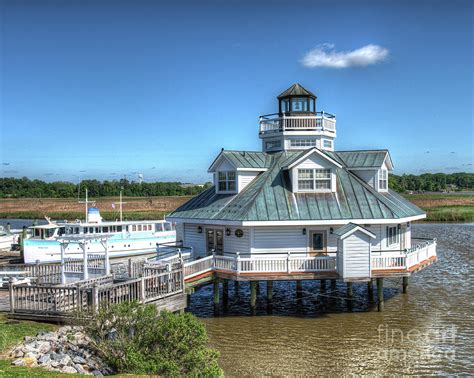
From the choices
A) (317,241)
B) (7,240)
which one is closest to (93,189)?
(7,240)

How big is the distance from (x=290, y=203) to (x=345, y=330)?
6.31 m

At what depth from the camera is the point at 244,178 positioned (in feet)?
83.9

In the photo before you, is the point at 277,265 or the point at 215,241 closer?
the point at 277,265

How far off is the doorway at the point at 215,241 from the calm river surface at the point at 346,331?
3040 mm

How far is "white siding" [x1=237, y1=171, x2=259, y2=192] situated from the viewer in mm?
25391

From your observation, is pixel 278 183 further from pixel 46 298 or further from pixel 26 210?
pixel 26 210

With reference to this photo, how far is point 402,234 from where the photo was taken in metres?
25.0

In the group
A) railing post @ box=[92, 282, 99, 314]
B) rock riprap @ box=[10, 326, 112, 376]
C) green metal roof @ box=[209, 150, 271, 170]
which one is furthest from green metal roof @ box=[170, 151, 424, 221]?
rock riprap @ box=[10, 326, 112, 376]

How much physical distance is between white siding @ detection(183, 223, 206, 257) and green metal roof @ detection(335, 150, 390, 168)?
8.84m

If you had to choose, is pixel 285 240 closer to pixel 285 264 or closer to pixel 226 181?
pixel 285 264

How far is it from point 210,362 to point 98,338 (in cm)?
311

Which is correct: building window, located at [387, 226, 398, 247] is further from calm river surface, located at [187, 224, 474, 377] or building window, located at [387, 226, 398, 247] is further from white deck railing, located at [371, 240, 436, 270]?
calm river surface, located at [187, 224, 474, 377]

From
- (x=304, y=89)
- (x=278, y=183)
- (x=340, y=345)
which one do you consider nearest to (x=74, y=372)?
(x=340, y=345)

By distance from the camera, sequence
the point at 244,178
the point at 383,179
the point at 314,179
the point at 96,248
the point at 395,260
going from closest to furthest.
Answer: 1. the point at 395,260
2. the point at 314,179
3. the point at 244,178
4. the point at 383,179
5. the point at 96,248
